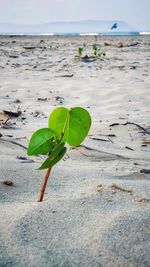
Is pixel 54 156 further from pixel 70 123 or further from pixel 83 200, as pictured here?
pixel 83 200

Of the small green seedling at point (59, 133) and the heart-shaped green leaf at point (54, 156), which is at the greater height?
the small green seedling at point (59, 133)

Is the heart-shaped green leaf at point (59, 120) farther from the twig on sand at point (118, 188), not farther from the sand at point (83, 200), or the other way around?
the twig on sand at point (118, 188)

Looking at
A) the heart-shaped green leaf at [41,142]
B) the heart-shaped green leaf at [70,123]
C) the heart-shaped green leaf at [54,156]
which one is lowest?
the heart-shaped green leaf at [54,156]

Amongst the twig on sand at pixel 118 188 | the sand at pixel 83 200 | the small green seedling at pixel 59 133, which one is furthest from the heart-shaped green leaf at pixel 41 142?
the twig on sand at pixel 118 188

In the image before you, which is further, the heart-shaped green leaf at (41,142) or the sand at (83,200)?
the heart-shaped green leaf at (41,142)

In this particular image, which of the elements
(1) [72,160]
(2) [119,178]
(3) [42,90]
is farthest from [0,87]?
(2) [119,178]

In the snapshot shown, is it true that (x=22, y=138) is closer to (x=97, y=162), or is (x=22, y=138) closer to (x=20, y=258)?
(x=97, y=162)

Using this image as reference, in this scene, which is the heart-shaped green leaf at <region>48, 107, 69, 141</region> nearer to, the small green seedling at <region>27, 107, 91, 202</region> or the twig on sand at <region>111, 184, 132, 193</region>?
the small green seedling at <region>27, 107, 91, 202</region>
